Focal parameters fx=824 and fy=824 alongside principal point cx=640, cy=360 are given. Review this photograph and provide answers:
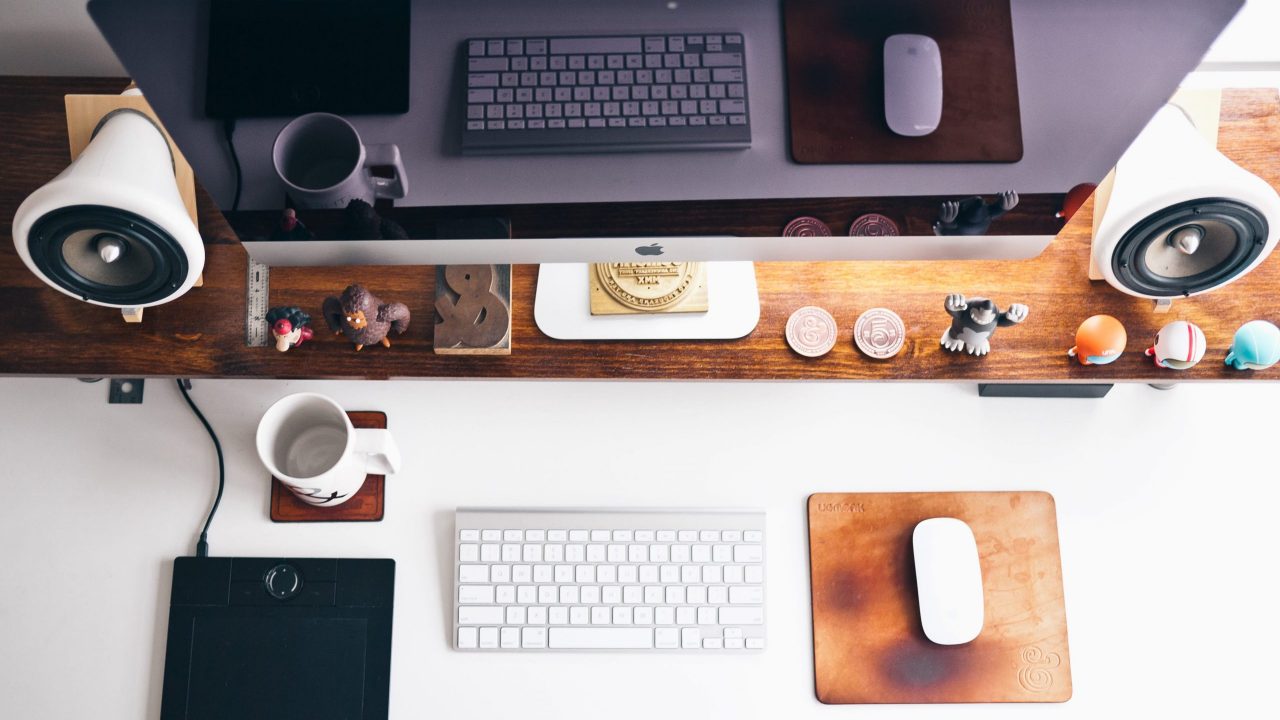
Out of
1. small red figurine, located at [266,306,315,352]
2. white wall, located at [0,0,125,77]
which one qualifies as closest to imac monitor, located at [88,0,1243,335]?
small red figurine, located at [266,306,315,352]

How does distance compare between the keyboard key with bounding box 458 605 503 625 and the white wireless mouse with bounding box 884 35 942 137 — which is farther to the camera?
the keyboard key with bounding box 458 605 503 625

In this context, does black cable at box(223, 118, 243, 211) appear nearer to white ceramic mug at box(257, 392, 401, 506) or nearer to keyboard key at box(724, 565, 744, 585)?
white ceramic mug at box(257, 392, 401, 506)

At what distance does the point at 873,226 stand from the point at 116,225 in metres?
0.70

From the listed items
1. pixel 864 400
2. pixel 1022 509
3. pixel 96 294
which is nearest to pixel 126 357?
pixel 96 294

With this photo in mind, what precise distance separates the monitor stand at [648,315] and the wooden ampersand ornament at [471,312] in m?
0.05

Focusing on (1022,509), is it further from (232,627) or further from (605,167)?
(232,627)

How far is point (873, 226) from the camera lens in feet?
2.51

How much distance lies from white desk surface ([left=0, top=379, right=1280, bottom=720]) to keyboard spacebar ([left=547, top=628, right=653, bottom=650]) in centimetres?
2

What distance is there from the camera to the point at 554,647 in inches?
38.0

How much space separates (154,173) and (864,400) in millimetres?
830

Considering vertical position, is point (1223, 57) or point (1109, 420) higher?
point (1223, 57)

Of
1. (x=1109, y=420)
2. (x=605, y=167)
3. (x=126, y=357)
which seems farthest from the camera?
(x=1109, y=420)

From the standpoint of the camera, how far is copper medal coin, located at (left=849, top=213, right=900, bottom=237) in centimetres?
76

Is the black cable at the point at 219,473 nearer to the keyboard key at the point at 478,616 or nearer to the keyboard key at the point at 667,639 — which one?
the keyboard key at the point at 478,616
